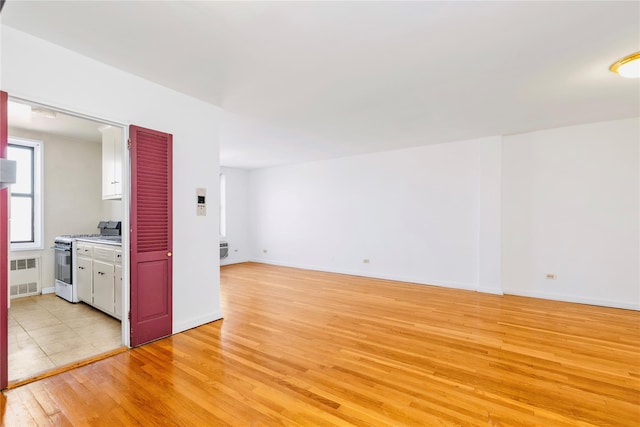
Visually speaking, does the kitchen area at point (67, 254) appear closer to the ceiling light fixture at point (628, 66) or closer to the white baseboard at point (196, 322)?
the white baseboard at point (196, 322)

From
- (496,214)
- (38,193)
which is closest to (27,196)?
(38,193)

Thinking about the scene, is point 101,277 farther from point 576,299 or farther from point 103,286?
point 576,299

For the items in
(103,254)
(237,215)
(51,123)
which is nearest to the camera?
(103,254)

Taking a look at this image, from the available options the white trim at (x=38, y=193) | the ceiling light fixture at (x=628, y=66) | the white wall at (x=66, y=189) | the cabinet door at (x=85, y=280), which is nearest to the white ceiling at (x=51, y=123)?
the white wall at (x=66, y=189)

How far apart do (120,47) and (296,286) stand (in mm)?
4278

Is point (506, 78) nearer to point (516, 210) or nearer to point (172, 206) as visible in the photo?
point (516, 210)

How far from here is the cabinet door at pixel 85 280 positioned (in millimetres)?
3986

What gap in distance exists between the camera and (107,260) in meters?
3.65

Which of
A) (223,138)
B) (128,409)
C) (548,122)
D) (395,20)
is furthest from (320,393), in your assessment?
(548,122)

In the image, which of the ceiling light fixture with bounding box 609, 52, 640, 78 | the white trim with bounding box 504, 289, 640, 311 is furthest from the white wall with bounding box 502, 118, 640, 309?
the ceiling light fixture with bounding box 609, 52, 640, 78

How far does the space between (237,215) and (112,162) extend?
4.25 meters

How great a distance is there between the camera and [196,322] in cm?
341

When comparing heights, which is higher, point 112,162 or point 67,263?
point 112,162

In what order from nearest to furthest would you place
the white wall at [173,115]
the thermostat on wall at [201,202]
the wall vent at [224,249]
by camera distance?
the white wall at [173,115] → the thermostat on wall at [201,202] → the wall vent at [224,249]
